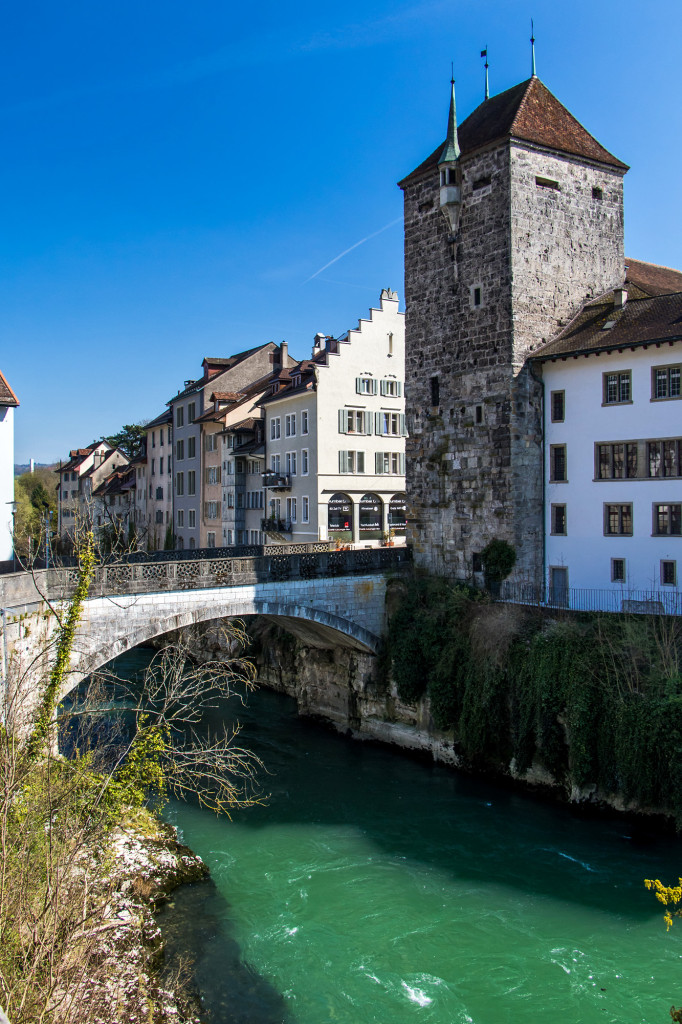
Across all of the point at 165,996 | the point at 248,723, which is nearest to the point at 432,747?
the point at 248,723

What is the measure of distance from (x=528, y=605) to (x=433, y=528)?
4966mm

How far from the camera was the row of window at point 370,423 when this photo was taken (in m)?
33.4

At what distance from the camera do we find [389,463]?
34688 millimetres

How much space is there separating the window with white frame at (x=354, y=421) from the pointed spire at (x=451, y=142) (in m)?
11.3

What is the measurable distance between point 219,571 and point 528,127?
50.2 ft

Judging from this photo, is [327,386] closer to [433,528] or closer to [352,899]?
[433,528]

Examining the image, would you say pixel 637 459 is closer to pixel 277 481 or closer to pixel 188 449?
pixel 277 481

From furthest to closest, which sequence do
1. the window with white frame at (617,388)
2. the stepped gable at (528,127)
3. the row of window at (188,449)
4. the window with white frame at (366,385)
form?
the row of window at (188,449) → the window with white frame at (366,385) → the stepped gable at (528,127) → the window with white frame at (617,388)

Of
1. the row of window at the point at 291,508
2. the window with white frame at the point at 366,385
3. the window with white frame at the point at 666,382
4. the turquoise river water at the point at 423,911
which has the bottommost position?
the turquoise river water at the point at 423,911

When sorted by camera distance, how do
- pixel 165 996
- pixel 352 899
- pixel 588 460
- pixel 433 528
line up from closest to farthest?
pixel 165 996
pixel 352 899
pixel 588 460
pixel 433 528

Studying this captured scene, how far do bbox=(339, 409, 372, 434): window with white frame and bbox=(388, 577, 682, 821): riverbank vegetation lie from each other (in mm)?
12271

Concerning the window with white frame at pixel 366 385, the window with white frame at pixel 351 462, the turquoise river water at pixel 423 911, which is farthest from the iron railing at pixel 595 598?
the window with white frame at pixel 366 385

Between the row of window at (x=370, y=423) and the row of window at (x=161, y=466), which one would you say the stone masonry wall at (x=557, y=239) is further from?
the row of window at (x=161, y=466)

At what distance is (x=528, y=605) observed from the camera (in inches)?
824
